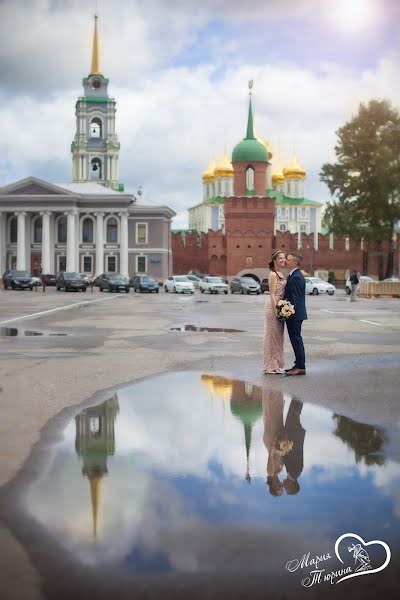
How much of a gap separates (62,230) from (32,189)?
21.7 feet

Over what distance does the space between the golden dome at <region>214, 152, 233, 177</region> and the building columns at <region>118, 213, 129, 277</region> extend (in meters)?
48.0

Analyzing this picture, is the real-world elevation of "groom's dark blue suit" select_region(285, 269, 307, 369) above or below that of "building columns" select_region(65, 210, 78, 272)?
below

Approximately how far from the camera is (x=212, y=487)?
486 cm

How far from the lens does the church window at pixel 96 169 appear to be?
11212 cm

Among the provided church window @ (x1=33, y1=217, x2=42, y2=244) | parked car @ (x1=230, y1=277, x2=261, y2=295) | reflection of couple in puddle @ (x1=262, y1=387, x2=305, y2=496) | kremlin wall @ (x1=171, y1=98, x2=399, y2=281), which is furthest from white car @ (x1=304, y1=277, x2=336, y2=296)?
reflection of couple in puddle @ (x1=262, y1=387, x2=305, y2=496)

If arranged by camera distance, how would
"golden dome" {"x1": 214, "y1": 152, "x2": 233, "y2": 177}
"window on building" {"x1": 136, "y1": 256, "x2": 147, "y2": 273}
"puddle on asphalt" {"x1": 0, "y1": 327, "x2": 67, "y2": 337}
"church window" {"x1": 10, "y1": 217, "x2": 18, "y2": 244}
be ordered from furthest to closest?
"golden dome" {"x1": 214, "y1": 152, "x2": 233, "y2": 177} → "window on building" {"x1": 136, "y1": 256, "x2": 147, "y2": 273} → "church window" {"x1": 10, "y1": 217, "x2": 18, "y2": 244} → "puddle on asphalt" {"x1": 0, "y1": 327, "x2": 67, "y2": 337}

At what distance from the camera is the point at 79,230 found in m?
85.8

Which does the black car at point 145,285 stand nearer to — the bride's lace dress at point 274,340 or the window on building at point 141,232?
the window on building at point 141,232

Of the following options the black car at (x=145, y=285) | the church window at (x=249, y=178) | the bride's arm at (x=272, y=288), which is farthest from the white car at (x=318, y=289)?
the bride's arm at (x=272, y=288)

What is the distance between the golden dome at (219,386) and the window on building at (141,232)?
75927mm

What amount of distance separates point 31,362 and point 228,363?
305 centimetres

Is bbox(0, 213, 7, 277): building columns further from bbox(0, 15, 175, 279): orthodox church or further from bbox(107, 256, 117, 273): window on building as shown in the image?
bbox(107, 256, 117, 273): window on building

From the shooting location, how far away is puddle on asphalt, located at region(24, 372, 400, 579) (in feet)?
12.6

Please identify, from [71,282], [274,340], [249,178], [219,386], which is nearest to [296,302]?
[274,340]
